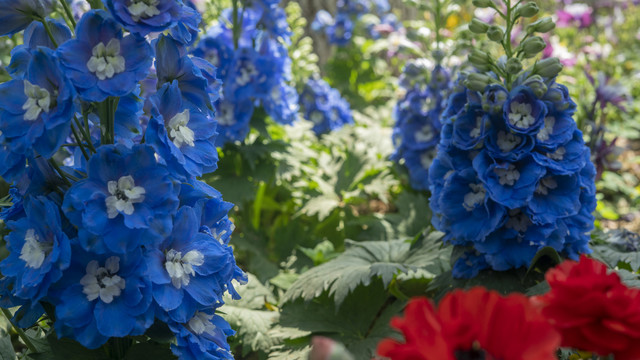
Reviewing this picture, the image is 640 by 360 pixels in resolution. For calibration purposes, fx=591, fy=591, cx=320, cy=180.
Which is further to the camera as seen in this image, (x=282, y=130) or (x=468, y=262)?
(x=282, y=130)

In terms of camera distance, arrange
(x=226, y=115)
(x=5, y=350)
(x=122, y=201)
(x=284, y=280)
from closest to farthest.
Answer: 1. (x=122, y=201)
2. (x=5, y=350)
3. (x=284, y=280)
4. (x=226, y=115)

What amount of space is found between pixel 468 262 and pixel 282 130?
1.88 metres

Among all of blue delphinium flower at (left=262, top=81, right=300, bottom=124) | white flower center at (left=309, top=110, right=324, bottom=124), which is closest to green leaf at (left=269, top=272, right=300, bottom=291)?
blue delphinium flower at (left=262, top=81, right=300, bottom=124)

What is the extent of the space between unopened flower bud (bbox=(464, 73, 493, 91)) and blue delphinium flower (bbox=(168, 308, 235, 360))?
115 cm

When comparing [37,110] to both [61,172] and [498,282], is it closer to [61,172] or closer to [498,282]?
[61,172]

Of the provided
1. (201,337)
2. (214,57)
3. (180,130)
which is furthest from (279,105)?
(201,337)

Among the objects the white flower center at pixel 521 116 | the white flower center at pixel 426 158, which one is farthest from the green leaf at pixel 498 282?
the white flower center at pixel 426 158

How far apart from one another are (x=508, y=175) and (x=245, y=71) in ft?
5.44

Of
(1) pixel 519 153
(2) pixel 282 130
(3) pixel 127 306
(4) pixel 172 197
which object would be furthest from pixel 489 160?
(2) pixel 282 130

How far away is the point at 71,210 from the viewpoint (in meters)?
1.36

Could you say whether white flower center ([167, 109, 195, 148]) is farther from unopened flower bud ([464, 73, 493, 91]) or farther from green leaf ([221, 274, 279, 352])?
unopened flower bud ([464, 73, 493, 91])

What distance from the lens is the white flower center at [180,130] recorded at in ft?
4.91

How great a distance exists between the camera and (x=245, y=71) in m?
3.19

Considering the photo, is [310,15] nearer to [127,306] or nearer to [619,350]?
[127,306]
